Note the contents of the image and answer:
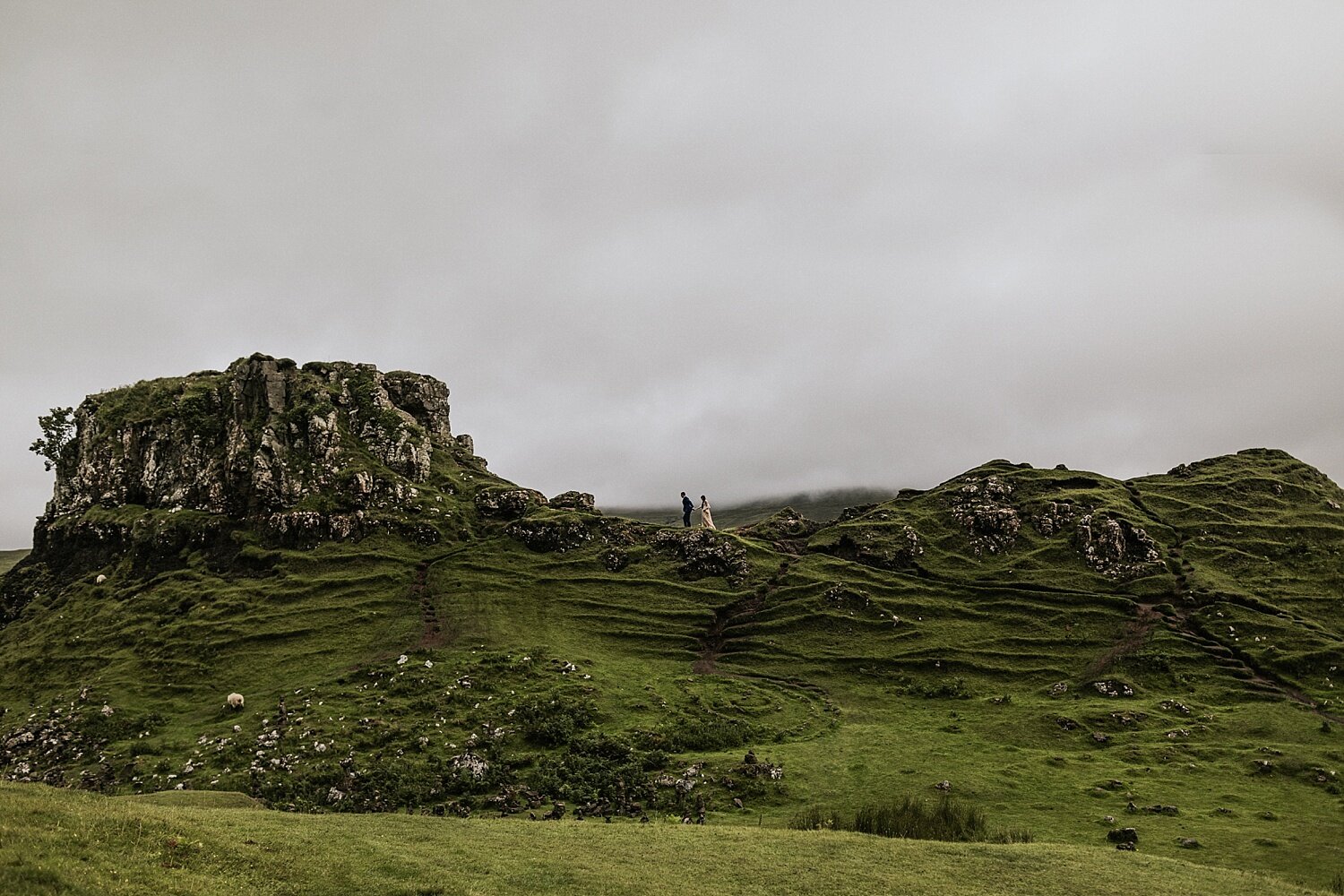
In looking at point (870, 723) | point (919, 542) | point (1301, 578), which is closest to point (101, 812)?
point (870, 723)

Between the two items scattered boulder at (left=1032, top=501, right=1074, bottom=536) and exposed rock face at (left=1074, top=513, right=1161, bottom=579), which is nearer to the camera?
exposed rock face at (left=1074, top=513, right=1161, bottom=579)

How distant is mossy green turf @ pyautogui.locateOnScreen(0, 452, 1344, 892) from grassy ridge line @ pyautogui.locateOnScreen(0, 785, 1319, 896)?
1.40 feet

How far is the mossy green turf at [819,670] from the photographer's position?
1889 inches

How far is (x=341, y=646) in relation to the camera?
86438mm

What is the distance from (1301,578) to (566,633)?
346 feet

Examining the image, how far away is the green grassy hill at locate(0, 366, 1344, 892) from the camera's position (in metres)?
53.8

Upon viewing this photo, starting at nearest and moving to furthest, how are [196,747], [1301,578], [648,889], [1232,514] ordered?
[648,889] < [196,747] < [1301,578] < [1232,514]

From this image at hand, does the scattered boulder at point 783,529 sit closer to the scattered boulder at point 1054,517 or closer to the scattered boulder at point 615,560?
the scattered boulder at point 615,560

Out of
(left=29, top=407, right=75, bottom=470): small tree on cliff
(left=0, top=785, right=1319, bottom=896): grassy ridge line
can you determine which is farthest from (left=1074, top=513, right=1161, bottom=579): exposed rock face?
(left=29, top=407, right=75, bottom=470): small tree on cliff

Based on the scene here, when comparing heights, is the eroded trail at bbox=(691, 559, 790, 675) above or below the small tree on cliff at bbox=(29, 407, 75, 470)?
below

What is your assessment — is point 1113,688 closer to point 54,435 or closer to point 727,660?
point 727,660

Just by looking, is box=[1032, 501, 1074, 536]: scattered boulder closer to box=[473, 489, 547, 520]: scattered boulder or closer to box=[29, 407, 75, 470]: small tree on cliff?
box=[473, 489, 547, 520]: scattered boulder

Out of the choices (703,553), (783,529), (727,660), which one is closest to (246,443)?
(703,553)

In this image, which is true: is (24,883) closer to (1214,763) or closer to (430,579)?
(1214,763)
